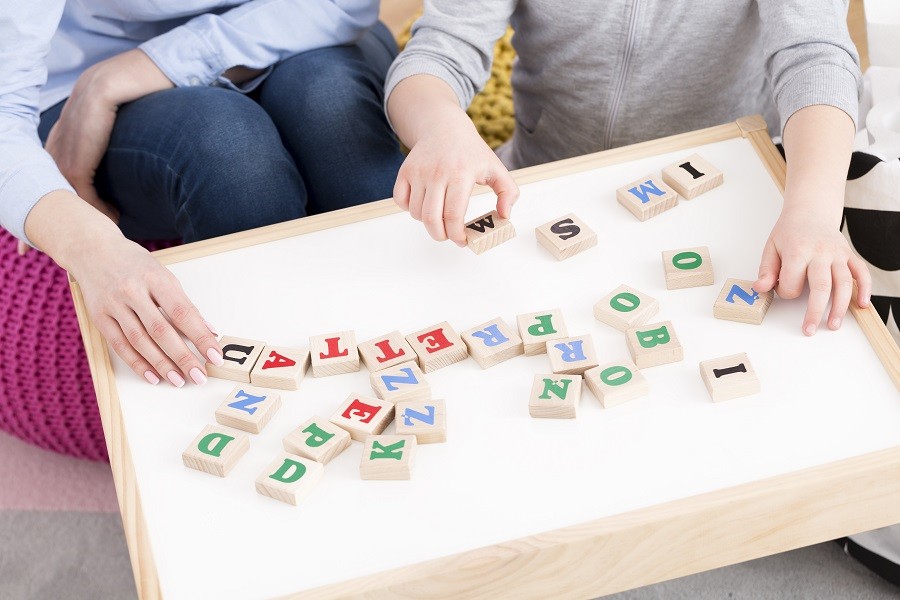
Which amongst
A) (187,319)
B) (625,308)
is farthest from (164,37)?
(625,308)

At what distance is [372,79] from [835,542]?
0.76 metres

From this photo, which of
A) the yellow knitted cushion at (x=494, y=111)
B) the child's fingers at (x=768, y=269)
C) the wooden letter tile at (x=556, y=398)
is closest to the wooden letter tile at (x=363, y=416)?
the wooden letter tile at (x=556, y=398)

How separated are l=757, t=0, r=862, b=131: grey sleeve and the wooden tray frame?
279 millimetres

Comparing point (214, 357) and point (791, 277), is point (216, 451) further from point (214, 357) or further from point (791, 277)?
point (791, 277)

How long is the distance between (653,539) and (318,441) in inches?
10.0

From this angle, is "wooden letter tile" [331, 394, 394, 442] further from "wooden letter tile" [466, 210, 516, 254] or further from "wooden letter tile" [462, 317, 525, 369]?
"wooden letter tile" [466, 210, 516, 254]

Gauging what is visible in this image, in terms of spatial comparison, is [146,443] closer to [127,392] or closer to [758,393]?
[127,392]

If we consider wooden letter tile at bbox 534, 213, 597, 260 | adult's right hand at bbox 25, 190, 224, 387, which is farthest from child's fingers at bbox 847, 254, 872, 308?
adult's right hand at bbox 25, 190, 224, 387

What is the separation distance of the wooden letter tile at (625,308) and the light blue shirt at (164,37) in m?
0.56

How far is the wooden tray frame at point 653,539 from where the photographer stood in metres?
0.63

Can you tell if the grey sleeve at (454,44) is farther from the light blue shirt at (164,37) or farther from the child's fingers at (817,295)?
the child's fingers at (817,295)

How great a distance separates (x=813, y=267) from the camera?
2.48 feet

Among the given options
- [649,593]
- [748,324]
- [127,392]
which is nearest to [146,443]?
[127,392]

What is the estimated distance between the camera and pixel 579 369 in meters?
0.74
